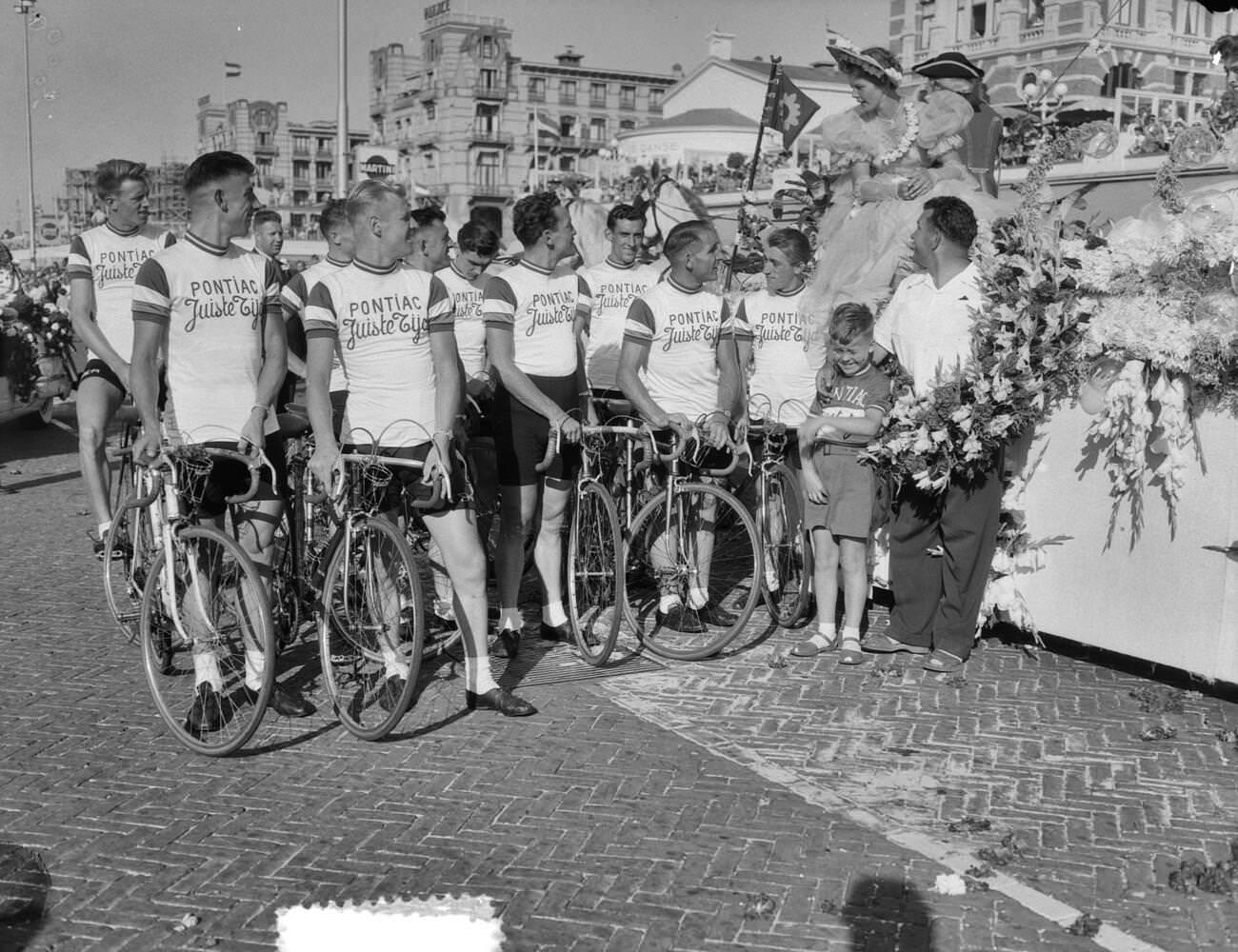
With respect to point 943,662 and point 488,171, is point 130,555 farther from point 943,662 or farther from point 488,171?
point 488,171

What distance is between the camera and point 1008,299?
6734mm

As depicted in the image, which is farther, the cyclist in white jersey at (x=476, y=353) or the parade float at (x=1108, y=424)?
the cyclist in white jersey at (x=476, y=353)

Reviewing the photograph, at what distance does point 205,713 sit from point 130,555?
2099 mm

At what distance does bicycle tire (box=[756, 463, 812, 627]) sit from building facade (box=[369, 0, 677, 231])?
386 feet

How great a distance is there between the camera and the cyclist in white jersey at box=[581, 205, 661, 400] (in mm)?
8453

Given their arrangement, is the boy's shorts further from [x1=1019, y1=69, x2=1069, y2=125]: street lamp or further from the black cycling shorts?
[x1=1019, y1=69, x2=1069, y2=125]: street lamp

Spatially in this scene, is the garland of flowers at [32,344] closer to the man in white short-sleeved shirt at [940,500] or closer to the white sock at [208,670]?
the white sock at [208,670]

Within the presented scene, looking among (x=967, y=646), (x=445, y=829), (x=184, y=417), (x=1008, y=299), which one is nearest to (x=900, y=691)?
(x=967, y=646)

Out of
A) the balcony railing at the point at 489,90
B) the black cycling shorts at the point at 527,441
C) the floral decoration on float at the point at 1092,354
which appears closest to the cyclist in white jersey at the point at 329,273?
the black cycling shorts at the point at 527,441

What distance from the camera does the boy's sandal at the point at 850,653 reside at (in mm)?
7078

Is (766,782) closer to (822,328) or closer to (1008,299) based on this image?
(1008,299)

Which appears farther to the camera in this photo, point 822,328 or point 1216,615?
point 822,328

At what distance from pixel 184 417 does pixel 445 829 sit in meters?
2.16

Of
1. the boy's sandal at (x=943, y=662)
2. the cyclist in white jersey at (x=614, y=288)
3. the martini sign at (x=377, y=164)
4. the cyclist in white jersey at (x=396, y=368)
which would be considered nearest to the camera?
the cyclist in white jersey at (x=396, y=368)
